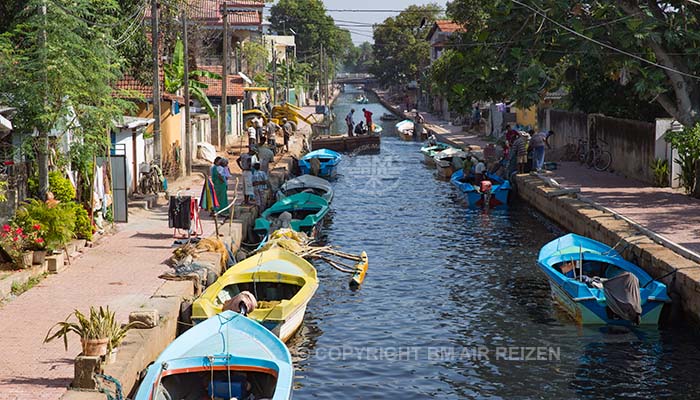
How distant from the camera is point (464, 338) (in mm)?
17438

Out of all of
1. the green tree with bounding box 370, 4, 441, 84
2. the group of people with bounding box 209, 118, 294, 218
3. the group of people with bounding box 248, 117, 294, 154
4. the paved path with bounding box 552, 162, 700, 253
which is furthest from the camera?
the green tree with bounding box 370, 4, 441, 84

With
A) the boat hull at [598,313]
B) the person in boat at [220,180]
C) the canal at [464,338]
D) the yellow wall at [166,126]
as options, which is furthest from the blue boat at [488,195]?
the boat hull at [598,313]

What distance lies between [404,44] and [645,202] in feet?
343

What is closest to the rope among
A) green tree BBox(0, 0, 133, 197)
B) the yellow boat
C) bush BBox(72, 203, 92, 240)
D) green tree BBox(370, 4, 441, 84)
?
the yellow boat

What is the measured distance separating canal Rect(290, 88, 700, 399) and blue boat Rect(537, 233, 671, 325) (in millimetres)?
336

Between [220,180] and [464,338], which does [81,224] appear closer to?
[220,180]

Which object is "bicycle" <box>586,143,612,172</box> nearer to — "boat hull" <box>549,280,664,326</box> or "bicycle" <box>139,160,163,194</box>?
"bicycle" <box>139,160,163,194</box>

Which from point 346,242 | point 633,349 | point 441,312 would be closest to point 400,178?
point 346,242

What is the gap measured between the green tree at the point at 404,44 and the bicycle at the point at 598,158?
80924 millimetres

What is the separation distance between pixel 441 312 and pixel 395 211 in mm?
13707

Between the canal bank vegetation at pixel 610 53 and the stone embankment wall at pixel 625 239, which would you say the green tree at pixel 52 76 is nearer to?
the stone embankment wall at pixel 625 239

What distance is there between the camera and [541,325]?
18.0 m

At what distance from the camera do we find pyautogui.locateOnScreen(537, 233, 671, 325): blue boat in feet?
54.9

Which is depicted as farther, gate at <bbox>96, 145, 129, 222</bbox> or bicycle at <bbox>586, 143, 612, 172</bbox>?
bicycle at <bbox>586, 143, 612, 172</bbox>
